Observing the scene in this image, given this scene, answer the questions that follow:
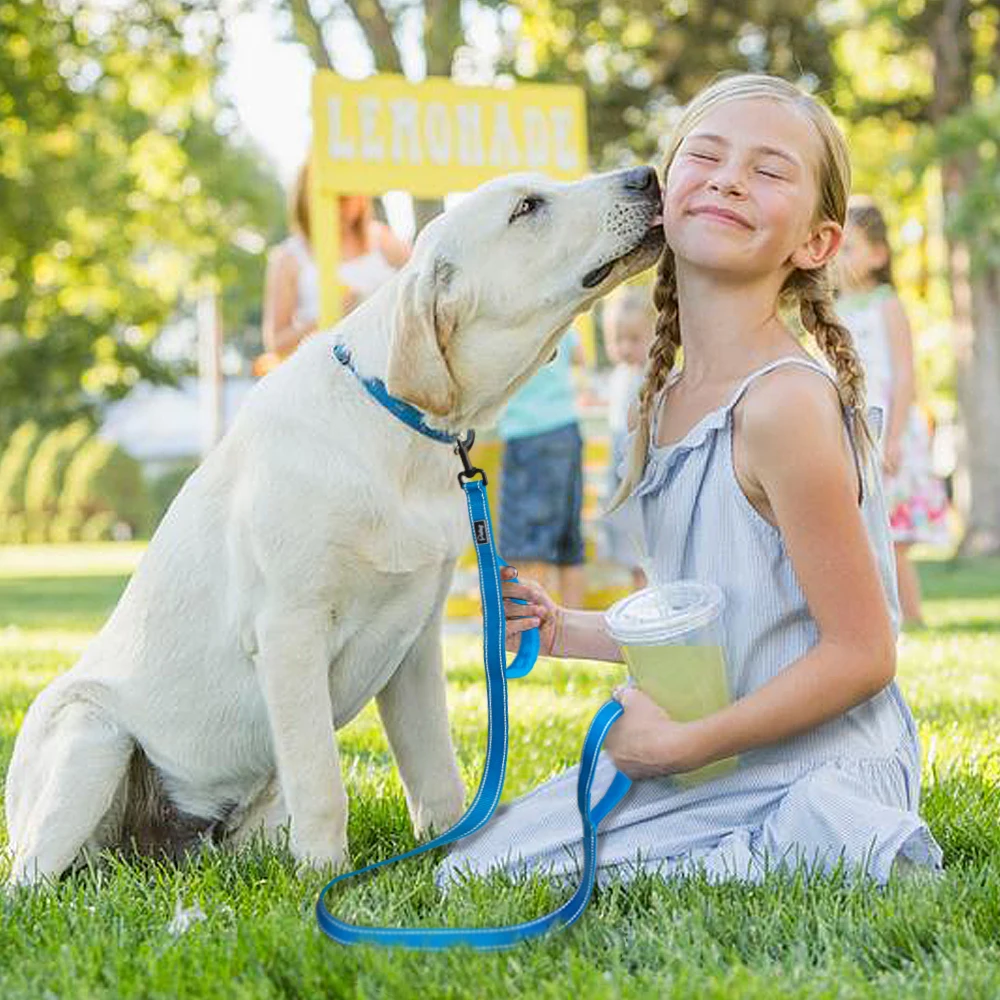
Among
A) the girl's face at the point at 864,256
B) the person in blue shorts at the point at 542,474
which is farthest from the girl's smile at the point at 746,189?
the person in blue shorts at the point at 542,474

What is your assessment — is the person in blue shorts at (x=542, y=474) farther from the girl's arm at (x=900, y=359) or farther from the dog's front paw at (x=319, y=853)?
the dog's front paw at (x=319, y=853)

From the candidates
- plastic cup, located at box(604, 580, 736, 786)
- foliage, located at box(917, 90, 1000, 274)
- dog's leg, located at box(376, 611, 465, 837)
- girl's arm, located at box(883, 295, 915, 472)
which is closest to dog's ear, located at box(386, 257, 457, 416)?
plastic cup, located at box(604, 580, 736, 786)

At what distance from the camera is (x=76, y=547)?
25.8m

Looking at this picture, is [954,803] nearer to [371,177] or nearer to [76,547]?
[371,177]

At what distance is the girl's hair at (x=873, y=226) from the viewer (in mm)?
6684

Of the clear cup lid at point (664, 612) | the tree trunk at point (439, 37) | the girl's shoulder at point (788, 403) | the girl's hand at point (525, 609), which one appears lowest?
the girl's hand at point (525, 609)

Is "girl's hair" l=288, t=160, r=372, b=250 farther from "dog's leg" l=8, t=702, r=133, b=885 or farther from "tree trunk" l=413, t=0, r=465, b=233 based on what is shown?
"tree trunk" l=413, t=0, r=465, b=233

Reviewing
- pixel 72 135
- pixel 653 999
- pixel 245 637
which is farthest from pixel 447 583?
pixel 72 135

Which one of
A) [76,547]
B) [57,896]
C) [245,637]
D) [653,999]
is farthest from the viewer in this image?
[76,547]

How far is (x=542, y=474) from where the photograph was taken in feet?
23.7

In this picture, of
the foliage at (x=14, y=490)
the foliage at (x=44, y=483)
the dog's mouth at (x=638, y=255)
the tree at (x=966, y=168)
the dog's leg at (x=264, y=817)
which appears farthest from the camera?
the foliage at (x=44, y=483)

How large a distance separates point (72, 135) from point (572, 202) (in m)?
19.5

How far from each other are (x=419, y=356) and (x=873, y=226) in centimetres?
479

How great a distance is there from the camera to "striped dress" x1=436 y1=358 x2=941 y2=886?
8.44ft
